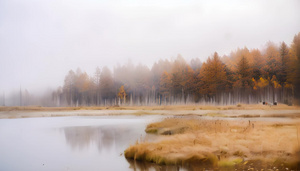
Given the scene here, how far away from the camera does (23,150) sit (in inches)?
783

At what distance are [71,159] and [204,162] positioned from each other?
791 centimetres

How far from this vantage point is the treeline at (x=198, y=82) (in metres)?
66.6

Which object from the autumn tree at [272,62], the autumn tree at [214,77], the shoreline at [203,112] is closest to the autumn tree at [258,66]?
the autumn tree at [272,62]

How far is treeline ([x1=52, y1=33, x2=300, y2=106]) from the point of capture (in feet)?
218

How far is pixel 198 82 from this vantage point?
240ft

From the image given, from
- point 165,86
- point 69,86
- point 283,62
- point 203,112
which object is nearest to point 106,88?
point 69,86

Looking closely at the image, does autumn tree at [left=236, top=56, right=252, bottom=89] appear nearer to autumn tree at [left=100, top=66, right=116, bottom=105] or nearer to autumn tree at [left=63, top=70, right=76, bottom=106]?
autumn tree at [left=100, top=66, right=116, bottom=105]

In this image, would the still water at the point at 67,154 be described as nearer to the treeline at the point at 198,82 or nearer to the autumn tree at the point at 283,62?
the treeline at the point at 198,82

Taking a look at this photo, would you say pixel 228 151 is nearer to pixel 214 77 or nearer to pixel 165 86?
pixel 214 77

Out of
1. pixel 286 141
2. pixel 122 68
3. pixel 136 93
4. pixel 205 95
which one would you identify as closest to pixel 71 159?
pixel 286 141

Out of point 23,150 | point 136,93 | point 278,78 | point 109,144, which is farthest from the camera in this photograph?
point 136,93

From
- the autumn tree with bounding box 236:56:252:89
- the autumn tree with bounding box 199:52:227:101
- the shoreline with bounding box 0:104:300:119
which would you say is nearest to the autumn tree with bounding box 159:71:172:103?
the autumn tree with bounding box 199:52:227:101

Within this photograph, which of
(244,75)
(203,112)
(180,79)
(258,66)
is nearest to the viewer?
(203,112)

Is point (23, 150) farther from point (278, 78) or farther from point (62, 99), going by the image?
point (62, 99)
